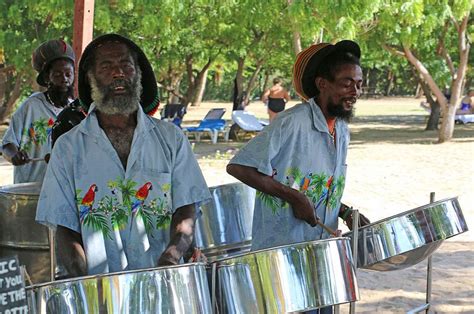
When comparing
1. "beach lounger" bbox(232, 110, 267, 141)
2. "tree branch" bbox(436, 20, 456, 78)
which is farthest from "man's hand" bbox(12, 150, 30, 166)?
"tree branch" bbox(436, 20, 456, 78)

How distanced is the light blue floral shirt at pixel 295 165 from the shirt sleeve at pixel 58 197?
17.6 inches

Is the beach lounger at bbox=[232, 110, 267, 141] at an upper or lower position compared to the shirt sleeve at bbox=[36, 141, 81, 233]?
upper

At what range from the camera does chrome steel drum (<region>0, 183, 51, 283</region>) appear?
2.15 m

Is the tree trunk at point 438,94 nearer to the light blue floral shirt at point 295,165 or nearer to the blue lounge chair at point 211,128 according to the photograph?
the blue lounge chair at point 211,128

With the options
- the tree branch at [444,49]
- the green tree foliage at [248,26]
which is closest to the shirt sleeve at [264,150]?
the green tree foliage at [248,26]

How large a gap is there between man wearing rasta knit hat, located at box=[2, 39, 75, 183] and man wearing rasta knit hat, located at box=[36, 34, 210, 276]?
1.10 metres

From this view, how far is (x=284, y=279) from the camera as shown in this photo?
1528 millimetres

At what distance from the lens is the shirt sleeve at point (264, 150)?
1757 millimetres

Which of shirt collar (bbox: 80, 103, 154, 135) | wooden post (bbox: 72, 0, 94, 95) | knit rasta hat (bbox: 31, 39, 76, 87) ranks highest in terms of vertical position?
wooden post (bbox: 72, 0, 94, 95)

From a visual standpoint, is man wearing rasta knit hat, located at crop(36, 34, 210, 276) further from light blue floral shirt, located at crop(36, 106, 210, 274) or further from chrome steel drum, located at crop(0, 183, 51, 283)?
chrome steel drum, located at crop(0, 183, 51, 283)

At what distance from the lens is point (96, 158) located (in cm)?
148

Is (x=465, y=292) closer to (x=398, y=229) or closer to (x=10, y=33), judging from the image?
(x=398, y=229)

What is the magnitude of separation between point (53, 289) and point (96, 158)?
0.29 m

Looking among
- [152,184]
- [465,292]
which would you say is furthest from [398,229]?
[465,292]
